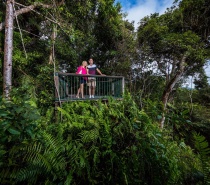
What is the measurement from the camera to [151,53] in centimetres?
1186

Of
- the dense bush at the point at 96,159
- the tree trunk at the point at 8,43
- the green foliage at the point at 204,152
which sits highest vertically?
the tree trunk at the point at 8,43

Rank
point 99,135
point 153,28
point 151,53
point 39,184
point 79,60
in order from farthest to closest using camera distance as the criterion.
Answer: point 79,60 < point 151,53 < point 153,28 < point 99,135 < point 39,184

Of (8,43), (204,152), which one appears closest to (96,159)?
(204,152)

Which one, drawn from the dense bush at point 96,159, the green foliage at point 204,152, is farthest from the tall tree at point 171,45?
the green foliage at point 204,152

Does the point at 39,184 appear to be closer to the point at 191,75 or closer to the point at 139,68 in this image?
the point at 139,68

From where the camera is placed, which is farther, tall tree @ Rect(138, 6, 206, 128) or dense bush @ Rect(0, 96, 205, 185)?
tall tree @ Rect(138, 6, 206, 128)

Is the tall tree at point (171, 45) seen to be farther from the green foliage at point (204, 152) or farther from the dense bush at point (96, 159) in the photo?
the green foliage at point (204, 152)

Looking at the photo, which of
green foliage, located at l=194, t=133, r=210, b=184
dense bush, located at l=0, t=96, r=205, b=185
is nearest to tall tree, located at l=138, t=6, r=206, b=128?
dense bush, located at l=0, t=96, r=205, b=185

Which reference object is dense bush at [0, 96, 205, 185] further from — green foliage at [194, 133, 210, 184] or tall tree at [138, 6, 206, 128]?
tall tree at [138, 6, 206, 128]

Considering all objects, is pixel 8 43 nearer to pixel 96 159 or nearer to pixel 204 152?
pixel 96 159

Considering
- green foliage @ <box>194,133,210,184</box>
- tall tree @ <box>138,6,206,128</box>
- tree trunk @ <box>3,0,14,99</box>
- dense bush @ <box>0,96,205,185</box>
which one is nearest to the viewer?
green foliage @ <box>194,133,210,184</box>

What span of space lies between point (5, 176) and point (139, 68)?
12.0m

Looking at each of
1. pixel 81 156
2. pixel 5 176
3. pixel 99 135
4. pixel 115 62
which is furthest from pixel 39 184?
pixel 115 62

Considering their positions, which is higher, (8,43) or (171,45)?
(171,45)
